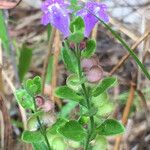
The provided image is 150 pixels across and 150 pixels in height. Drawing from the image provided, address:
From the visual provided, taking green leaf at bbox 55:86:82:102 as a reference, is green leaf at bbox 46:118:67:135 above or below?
below

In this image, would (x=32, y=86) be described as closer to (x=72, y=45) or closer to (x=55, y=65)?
(x=72, y=45)

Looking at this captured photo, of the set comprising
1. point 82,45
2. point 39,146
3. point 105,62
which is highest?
point 82,45

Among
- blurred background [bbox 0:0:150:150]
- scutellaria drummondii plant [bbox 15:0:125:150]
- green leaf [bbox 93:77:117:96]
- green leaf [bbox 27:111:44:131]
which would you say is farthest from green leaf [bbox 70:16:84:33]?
blurred background [bbox 0:0:150:150]

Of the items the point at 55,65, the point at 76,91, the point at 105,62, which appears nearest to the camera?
the point at 76,91

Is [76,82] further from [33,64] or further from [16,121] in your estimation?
[33,64]

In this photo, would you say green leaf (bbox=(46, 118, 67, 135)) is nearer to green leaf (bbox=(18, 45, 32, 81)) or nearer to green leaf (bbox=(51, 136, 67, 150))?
green leaf (bbox=(51, 136, 67, 150))

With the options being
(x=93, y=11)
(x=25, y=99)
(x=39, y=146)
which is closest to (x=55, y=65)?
(x=39, y=146)

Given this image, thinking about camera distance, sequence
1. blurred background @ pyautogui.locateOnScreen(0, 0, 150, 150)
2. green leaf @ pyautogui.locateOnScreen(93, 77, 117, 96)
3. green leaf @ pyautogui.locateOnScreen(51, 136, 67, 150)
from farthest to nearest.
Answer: blurred background @ pyautogui.locateOnScreen(0, 0, 150, 150) < green leaf @ pyautogui.locateOnScreen(51, 136, 67, 150) < green leaf @ pyautogui.locateOnScreen(93, 77, 117, 96)

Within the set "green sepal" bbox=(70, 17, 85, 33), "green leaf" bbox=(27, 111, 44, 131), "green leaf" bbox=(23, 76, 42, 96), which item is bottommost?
"green leaf" bbox=(27, 111, 44, 131)
